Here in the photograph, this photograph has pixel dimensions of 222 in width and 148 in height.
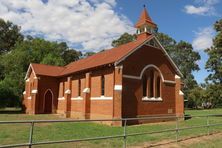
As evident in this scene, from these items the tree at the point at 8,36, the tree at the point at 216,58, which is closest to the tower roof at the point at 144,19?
the tree at the point at 216,58

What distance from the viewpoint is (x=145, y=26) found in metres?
29.6

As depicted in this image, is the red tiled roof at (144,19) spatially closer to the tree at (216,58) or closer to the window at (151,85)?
the window at (151,85)

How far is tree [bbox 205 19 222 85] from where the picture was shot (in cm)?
3753

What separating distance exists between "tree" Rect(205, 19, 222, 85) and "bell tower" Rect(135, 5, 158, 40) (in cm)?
1182

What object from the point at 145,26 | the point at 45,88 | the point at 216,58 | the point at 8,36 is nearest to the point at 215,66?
the point at 216,58

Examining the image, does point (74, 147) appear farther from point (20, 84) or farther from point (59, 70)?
point (20, 84)

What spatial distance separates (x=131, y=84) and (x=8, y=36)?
6080 centimetres

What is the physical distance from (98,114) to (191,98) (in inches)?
1714

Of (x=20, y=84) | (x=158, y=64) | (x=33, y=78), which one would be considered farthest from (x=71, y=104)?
(x=20, y=84)

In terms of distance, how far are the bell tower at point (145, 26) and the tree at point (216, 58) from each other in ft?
38.8

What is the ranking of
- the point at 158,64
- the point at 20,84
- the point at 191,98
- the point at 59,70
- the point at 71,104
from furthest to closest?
the point at 191,98, the point at 20,84, the point at 59,70, the point at 71,104, the point at 158,64

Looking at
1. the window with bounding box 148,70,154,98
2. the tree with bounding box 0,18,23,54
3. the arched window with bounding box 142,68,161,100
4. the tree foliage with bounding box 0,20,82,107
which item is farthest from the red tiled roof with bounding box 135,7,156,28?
the tree with bounding box 0,18,23,54

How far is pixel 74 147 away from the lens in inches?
494

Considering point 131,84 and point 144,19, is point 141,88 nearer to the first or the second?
point 131,84
